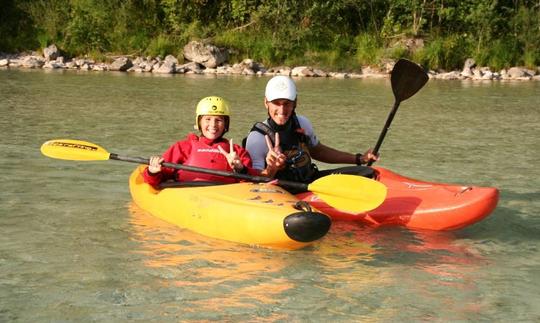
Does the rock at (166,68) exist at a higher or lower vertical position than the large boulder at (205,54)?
lower

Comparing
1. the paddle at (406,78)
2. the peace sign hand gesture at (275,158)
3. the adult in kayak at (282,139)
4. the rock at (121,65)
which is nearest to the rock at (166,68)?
the rock at (121,65)

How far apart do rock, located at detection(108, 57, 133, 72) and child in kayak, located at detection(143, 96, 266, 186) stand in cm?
1598

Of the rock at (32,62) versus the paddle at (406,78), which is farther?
the rock at (32,62)

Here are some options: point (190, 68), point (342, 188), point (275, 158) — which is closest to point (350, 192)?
point (342, 188)

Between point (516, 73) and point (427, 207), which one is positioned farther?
point (516, 73)

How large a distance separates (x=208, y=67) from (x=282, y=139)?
53.7 feet

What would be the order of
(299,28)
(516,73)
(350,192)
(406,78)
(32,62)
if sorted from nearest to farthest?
(350,192) → (406,78) → (516,73) → (32,62) → (299,28)

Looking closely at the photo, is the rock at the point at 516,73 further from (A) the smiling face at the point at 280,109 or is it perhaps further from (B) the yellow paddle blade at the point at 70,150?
(B) the yellow paddle blade at the point at 70,150

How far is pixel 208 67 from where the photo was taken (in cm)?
2112

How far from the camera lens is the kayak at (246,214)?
410cm

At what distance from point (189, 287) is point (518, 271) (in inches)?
72.1

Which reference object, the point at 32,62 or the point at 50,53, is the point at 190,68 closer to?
the point at 50,53

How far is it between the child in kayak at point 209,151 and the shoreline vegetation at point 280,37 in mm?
15539

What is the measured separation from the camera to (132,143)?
8695 millimetres
